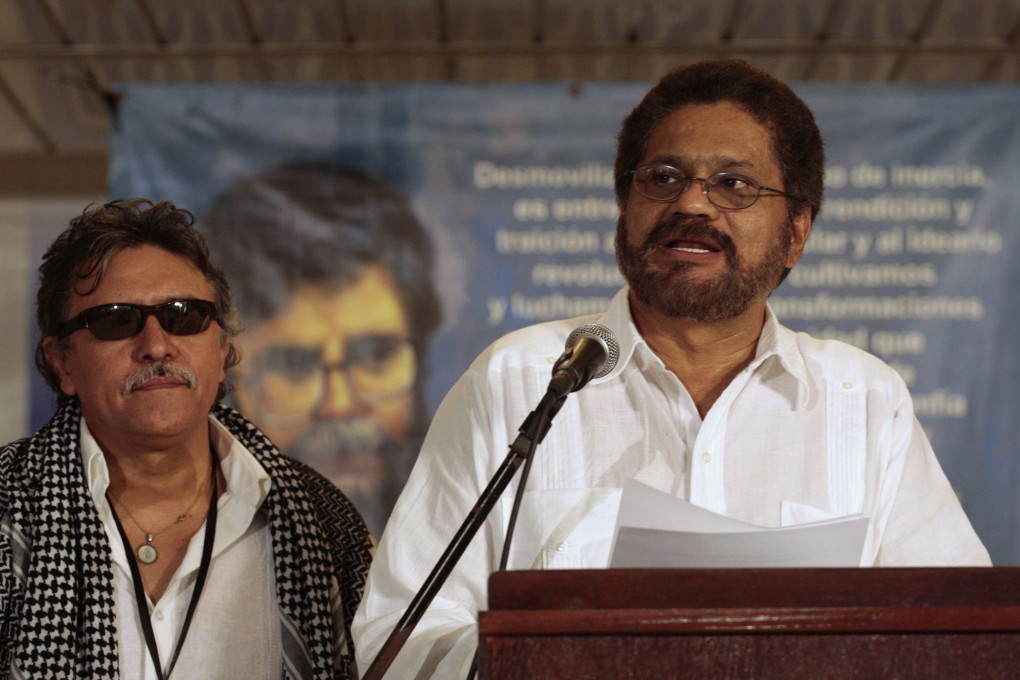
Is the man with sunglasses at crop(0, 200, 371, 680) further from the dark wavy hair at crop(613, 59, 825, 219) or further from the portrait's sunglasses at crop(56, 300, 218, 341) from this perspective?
the dark wavy hair at crop(613, 59, 825, 219)

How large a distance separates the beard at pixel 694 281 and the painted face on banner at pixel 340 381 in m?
1.96

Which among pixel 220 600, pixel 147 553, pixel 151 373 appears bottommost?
pixel 220 600

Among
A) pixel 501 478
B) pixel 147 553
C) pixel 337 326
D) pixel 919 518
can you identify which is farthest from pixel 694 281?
pixel 337 326

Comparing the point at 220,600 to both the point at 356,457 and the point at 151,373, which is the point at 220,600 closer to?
the point at 151,373

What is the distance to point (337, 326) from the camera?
4.31 metres

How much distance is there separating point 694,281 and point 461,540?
868mm

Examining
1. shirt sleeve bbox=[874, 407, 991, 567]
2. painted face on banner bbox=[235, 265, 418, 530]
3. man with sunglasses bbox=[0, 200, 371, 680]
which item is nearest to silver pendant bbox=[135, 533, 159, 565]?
man with sunglasses bbox=[0, 200, 371, 680]

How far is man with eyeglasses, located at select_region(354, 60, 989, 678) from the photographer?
2.32 m

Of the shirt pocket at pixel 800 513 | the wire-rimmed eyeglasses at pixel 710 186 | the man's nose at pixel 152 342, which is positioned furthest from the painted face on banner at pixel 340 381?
the shirt pocket at pixel 800 513

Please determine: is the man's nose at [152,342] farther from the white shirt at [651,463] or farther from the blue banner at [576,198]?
the blue banner at [576,198]

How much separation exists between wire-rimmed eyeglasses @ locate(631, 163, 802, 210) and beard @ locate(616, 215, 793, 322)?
0.07 meters

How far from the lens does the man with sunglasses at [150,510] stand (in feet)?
8.78

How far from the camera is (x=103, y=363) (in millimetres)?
2818

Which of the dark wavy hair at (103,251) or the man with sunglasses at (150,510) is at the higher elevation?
the dark wavy hair at (103,251)
